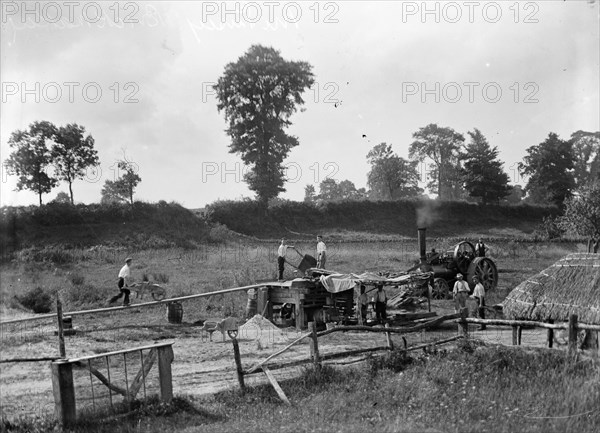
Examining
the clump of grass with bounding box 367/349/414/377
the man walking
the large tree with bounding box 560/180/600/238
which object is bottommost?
the clump of grass with bounding box 367/349/414/377

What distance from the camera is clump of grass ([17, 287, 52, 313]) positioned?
19.2m

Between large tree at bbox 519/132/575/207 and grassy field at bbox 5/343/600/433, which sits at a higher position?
large tree at bbox 519/132/575/207

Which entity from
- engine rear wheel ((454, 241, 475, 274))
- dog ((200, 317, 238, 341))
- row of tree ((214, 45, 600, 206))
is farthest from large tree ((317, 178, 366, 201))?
dog ((200, 317, 238, 341))

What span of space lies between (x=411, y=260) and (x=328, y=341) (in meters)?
14.7

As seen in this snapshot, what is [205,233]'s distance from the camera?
3725 cm

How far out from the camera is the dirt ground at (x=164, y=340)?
10234 mm

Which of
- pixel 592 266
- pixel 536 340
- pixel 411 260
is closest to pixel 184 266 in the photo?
pixel 411 260

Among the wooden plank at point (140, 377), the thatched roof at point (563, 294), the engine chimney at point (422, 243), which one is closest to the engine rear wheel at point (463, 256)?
the engine chimney at point (422, 243)

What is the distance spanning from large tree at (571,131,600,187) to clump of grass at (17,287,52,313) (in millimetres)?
50274

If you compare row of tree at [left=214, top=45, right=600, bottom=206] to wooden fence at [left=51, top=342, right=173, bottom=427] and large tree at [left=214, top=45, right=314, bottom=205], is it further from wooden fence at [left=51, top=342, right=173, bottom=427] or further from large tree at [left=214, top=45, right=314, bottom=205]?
wooden fence at [left=51, top=342, right=173, bottom=427]

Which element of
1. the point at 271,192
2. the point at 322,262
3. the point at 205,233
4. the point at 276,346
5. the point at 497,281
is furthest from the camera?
the point at 271,192

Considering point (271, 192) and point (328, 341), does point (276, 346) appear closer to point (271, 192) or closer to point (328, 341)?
point (328, 341)

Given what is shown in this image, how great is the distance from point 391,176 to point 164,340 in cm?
4579

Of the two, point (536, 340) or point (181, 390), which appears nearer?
point (181, 390)
